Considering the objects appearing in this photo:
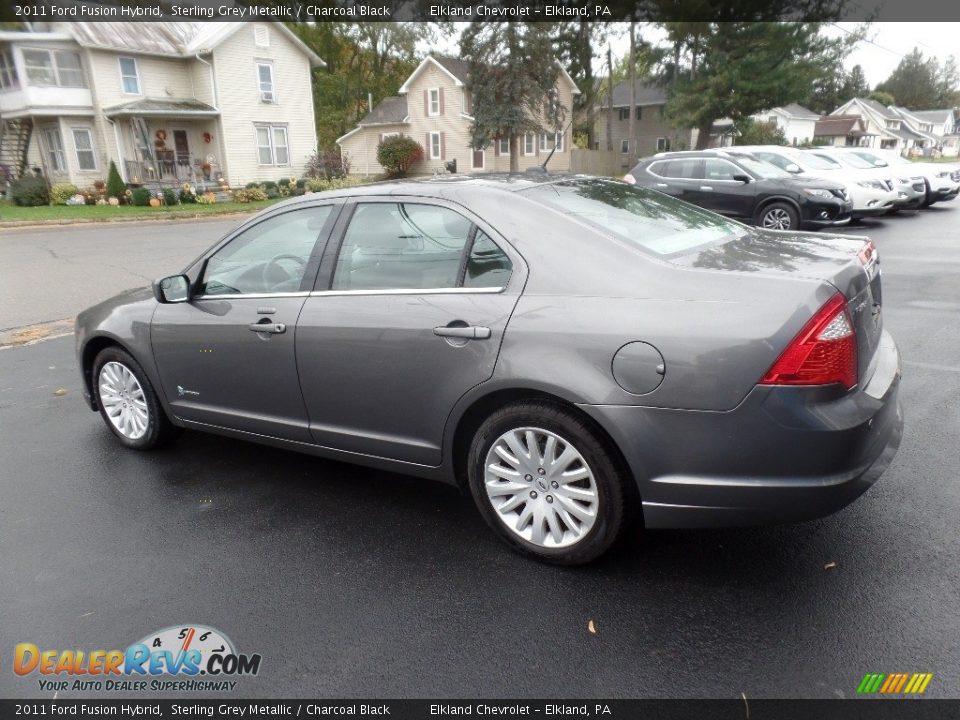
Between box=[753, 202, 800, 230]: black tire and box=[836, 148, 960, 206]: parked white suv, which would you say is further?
box=[836, 148, 960, 206]: parked white suv

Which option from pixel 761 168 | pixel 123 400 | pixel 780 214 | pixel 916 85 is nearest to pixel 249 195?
pixel 761 168

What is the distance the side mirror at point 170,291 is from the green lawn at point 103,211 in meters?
20.2

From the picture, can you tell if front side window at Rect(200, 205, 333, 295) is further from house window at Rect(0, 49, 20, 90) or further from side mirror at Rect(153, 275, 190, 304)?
house window at Rect(0, 49, 20, 90)

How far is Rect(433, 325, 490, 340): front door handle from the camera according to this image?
2896mm

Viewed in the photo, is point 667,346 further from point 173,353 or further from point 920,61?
point 920,61

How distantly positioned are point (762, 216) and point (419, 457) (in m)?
11.4

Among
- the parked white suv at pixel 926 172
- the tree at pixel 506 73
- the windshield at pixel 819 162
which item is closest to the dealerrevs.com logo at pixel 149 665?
the windshield at pixel 819 162

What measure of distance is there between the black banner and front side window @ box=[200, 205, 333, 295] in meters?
1.97

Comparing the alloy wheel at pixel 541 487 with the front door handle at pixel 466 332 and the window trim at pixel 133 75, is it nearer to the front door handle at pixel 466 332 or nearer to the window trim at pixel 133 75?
the front door handle at pixel 466 332

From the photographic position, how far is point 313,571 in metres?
3.06

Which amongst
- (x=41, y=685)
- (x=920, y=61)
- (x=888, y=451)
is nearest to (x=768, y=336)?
(x=888, y=451)

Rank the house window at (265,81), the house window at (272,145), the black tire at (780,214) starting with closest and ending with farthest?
the black tire at (780,214) → the house window at (265,81) → the house window at (272,145)

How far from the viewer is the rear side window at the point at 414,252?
307 centimetres

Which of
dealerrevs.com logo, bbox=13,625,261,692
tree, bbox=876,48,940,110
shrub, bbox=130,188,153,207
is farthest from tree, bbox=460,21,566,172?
tree, bbox=876,48,940,110
